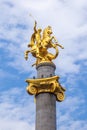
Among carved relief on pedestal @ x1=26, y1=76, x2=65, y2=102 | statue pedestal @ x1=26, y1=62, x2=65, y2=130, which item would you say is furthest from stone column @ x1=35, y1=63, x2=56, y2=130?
carved relief on pedestal @ x1=26, y1=76, x2=65, y2=102

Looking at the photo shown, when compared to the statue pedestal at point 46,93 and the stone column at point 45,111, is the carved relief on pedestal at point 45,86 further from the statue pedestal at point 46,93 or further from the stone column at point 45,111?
the stone column at point 45,111

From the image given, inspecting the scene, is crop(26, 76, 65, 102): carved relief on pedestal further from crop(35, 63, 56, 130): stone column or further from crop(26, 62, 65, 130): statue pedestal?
crop(35, 63, 56, 130): stone column

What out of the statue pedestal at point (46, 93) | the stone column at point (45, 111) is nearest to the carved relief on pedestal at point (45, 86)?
the statue pedestal at point (46, 93)

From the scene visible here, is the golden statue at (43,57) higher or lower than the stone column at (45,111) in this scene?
higher

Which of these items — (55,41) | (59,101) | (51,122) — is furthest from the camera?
(55,41)

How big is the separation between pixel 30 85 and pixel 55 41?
174 inches

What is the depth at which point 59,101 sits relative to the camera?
97.2 feet

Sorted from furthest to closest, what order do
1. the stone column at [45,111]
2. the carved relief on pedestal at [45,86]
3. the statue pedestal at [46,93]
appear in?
the carved relief on pedestal at [45,86]
the statue pedestal at [46,93]
the stone column at [45,111]

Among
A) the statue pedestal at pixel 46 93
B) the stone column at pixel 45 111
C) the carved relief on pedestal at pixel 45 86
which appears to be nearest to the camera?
the stone column at pixel 45 111

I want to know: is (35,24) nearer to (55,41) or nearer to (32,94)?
(55,41)

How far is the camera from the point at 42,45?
31.0 meters

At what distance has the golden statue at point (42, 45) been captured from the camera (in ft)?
101

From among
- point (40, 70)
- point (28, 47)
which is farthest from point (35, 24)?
point (40, 70)

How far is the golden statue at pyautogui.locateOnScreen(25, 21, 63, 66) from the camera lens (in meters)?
30.8
